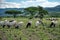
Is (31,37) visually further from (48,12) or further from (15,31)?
(48,12)

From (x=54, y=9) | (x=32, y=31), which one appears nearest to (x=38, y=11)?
(x=54, y=9)

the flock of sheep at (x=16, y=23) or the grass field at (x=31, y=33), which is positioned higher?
the flock of sheep at (x=16, y=23)

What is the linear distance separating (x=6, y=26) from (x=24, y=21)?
16.6 inches

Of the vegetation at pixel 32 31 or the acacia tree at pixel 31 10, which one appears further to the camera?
the acacia tree at pixel 31 10

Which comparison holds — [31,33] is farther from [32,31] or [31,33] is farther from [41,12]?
[41,12]

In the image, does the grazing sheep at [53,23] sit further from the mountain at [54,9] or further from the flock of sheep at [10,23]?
the flock of sheep at [10,23]

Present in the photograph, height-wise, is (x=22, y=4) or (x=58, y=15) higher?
(x=22, y=4)

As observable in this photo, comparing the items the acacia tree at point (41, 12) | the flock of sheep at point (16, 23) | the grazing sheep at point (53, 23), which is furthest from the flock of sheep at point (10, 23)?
the grazing sheep at point (53, 23)

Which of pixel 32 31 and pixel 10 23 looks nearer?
pixel 32 31

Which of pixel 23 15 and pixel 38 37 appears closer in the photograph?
pixel 38 37

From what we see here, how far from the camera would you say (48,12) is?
3.63 m

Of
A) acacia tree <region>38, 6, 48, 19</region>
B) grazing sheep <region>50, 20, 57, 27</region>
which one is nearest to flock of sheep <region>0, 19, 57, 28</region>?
grazing sheep <region>50, 20, 57, 27</region>

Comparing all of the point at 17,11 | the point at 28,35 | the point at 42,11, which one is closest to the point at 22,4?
the point at 17,11

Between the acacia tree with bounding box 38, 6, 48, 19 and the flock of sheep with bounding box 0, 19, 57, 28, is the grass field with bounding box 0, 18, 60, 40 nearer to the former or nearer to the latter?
the flock of sheep with bounding box 0, 19, 57, 28
